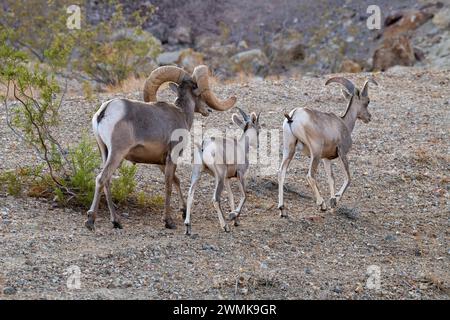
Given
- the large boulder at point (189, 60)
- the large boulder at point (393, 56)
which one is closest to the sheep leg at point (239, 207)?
the large boulder at point (393, 56)

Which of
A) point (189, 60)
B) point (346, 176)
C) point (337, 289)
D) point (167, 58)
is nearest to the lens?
point (337, 289)

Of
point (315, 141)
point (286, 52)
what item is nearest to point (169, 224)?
point (315, 141)

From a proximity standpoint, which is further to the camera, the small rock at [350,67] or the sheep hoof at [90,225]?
the small rock at [350,67]

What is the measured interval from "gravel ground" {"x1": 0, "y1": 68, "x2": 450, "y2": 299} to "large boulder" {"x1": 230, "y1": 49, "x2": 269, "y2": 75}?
14.2 m

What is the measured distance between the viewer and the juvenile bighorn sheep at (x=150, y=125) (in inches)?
363

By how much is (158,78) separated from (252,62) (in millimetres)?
19326

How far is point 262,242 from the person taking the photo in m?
9.41

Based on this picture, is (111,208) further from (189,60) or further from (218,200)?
(189,60)

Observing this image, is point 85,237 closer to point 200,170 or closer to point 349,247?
point 200,170

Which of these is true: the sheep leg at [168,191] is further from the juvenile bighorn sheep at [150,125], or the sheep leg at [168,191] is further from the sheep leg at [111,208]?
the sheep leg at [111,208]

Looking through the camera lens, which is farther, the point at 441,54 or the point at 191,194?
the point at 441,54

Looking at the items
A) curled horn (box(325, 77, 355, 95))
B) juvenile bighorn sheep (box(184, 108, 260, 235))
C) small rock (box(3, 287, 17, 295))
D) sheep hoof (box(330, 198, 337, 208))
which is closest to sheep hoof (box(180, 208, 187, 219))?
juvenile bighorn sheep (box(184, 108, 260, 235))

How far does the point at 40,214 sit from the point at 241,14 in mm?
29970
